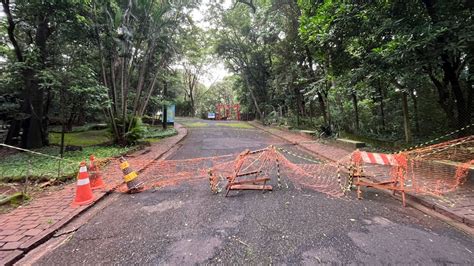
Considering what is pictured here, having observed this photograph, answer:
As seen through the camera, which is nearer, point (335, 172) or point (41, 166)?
point (335, 172)

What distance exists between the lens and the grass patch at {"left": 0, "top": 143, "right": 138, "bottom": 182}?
5.29 metres

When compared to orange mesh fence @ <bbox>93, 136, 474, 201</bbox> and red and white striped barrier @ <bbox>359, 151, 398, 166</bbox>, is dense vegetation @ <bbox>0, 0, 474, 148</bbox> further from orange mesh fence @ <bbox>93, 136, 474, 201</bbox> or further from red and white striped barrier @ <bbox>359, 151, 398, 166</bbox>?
red and white striped barrier @ <bbox>359, 151, 398, 166</bbox>

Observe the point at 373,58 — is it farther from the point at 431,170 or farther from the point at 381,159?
the point at 431,170

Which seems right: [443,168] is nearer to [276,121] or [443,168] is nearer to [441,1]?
[441,1]

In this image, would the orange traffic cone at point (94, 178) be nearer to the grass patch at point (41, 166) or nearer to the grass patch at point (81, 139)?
the grass patch at point (41, 166)

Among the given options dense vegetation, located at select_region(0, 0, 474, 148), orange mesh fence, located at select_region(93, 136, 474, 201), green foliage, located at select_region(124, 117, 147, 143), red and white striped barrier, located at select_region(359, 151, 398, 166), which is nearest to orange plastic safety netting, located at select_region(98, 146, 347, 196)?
orange mesh fence, located at select_region(93, 136, 474, 201)

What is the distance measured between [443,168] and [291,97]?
1254 centimetres

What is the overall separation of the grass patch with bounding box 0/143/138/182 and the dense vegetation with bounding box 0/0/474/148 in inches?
47.8

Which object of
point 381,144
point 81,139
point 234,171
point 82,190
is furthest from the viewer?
point 81,139

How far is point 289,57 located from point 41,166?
13059 millimetres

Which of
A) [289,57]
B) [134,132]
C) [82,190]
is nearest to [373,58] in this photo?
[82,190]

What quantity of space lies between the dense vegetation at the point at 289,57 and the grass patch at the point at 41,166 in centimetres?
122

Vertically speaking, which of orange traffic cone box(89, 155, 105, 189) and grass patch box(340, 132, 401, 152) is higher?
grass patch box(340, 132, 401, 152)

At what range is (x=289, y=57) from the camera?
1448 centimetres
